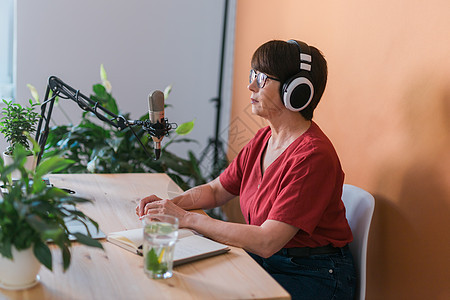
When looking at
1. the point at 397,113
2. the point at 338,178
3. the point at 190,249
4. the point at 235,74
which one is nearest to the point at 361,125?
the point at 397,113

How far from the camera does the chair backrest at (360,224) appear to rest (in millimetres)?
1550

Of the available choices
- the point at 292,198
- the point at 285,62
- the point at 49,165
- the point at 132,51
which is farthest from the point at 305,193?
the point at 132,51

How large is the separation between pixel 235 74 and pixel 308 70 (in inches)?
70.4

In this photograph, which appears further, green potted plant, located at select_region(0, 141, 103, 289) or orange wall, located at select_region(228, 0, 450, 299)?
orange wall, located at select_region(228, 0, 450, 299)

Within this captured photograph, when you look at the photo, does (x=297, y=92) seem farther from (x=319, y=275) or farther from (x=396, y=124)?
(x=319, y=275)

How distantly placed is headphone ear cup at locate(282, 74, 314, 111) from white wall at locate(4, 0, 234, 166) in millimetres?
1877

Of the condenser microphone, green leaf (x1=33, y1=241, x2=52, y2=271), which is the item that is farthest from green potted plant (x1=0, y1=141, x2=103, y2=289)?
the condenser microphone

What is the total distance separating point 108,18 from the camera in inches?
128

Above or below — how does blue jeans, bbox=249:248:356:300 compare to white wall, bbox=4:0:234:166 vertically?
below

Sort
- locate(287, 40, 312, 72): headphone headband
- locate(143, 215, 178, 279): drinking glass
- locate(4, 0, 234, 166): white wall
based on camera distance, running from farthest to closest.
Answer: locate(4, 0, 234, 166): white wall, locate(287, 40, 312, 72): headphone headband, locate(143, 215, 178, 279): drinking glass

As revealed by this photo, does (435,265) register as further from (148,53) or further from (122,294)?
(148,53)

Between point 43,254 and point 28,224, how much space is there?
7 cm

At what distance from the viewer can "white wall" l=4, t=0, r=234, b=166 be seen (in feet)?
10.3

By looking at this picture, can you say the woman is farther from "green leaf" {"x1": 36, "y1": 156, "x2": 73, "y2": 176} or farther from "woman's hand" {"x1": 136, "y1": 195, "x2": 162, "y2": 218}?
"green leaf" {"x1": 36, "y1": 156, "x2": 73, "y2": 176}
